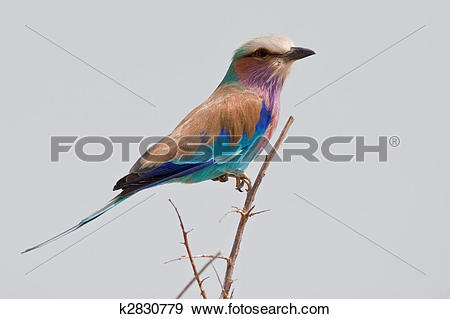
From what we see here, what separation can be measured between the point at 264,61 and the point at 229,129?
0.47 m

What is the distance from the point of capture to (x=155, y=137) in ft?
10.3

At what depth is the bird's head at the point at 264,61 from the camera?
10.5ft

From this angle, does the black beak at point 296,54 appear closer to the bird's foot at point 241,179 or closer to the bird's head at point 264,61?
the bird's head at point 264,61

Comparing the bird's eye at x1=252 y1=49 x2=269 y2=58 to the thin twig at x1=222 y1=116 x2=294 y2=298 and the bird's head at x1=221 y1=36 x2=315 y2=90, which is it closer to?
the bird's head at x1=221 y1=36 x2=315 y2=90

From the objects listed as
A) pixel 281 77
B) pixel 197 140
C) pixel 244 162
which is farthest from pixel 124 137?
pixel 281 77

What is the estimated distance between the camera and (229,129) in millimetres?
3088

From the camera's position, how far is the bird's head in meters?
3.21

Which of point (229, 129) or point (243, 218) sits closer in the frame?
point (243, 218)

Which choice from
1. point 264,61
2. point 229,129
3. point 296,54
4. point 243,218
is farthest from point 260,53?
point 243,218

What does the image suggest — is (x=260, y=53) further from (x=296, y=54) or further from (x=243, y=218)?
(x=243, y=218)

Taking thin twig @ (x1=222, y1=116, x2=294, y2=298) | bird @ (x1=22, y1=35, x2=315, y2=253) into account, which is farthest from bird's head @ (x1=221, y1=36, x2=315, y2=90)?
thin twig @ (x1=222, y1=116, x2=294, y2=298)

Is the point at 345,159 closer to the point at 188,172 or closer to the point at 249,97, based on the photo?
the point at 249,97

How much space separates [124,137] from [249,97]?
71 centimetres
